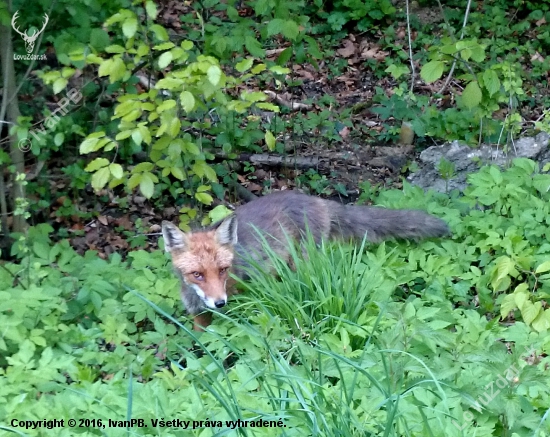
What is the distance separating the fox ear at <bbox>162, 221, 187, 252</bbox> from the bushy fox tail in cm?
141

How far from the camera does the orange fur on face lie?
509 centimetres

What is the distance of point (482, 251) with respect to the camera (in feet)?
18.6

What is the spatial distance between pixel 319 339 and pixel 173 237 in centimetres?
150

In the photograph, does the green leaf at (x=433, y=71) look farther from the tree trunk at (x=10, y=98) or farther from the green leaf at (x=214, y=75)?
the tree trunk at (x=10, y=98)

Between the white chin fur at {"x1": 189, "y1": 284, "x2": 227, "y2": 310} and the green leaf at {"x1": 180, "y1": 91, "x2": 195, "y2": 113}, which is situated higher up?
the green leaf at {"x1": 180, "y1": 91, "x2": 195, "y2": 113}

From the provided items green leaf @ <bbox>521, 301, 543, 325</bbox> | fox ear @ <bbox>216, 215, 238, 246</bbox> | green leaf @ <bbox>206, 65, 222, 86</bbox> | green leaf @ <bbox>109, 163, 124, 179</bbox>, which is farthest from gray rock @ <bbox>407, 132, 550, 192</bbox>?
green leaf @ <bbox>109, 163, 124, 179</bbox>

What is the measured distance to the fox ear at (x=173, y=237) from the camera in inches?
210

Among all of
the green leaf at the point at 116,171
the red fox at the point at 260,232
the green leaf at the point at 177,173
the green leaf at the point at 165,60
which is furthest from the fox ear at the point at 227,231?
the green leaf at the point at 165,60

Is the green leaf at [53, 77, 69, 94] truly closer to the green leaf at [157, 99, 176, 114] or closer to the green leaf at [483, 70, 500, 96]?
the green leaf at [157, 99, 176, 114]

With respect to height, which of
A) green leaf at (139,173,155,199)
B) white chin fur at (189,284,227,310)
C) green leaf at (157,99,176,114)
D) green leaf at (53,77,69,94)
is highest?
green leaf at (53,77,69,94)

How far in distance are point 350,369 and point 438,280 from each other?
1710 millimetres

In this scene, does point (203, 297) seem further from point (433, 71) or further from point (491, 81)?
point (491, 81)

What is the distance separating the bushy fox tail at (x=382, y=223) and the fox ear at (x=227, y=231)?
→ 1090 mm

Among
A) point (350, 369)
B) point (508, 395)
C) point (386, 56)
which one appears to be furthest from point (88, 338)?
point (386, 56)
